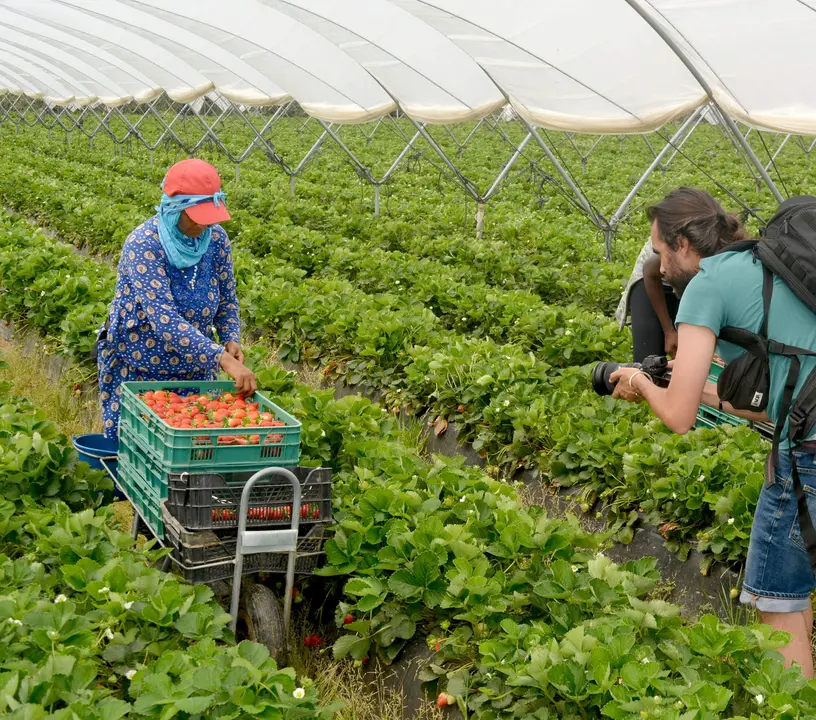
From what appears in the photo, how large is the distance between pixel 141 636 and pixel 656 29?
5.54 metres

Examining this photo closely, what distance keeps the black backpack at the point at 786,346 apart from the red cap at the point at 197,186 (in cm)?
197

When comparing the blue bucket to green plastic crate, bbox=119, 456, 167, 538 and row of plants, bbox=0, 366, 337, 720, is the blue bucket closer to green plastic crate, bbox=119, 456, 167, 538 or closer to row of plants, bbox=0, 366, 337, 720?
green plastic crate, bbox=119, 456, 167, 538

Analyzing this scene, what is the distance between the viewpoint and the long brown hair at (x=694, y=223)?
3164 mm

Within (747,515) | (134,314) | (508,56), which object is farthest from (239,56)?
(747,515)

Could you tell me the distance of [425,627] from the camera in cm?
342

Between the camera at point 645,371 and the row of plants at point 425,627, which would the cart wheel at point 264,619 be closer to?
the row of plants at point 425,627

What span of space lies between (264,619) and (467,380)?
260 cm

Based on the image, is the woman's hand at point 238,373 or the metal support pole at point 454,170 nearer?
the woman's hand at point 238,373

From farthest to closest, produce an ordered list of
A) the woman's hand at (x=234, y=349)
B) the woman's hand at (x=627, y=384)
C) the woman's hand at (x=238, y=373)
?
the woman's hand at (x=234, y=349) → the woman's hand at (x=238, y=373) → the woman's hand at (x=627, y=384)

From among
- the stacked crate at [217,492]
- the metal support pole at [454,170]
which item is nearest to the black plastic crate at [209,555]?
the stacked crate at [217,492]

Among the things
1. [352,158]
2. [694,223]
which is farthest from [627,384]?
[352,158]

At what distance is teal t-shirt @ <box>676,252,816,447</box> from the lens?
2.72m

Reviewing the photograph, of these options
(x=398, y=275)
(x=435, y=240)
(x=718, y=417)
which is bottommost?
(x=398, y=275)

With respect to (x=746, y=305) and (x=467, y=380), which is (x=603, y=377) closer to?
(x=746, y=305)
